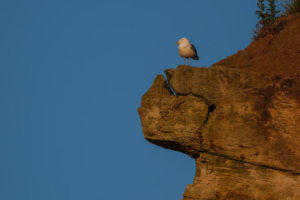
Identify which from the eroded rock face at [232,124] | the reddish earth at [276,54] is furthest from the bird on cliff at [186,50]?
the eroded rock face at [232,124]

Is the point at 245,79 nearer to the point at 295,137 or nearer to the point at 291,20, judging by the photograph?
the point at 295,137

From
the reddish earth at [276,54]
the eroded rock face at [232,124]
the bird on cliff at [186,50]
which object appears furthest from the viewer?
the bird on cliff at [186,50]

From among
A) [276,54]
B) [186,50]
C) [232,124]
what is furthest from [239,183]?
[186,50]

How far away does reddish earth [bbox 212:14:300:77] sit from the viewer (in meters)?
12.5

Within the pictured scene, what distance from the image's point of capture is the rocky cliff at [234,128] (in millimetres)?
Result: 11062

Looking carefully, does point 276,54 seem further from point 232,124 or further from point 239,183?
point 239,183

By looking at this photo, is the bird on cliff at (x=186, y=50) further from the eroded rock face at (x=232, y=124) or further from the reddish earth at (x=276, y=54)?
the eroded rock face at (x=232, y=124)

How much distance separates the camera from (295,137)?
436 inches

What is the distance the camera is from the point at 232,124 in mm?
11406

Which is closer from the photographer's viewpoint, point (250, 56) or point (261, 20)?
point (250, 56)

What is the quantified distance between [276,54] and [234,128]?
3352 mm

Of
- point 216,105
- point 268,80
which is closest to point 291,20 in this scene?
point 268,80

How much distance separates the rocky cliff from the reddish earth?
35 centimetres

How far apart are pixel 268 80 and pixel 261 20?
17.9 ft
